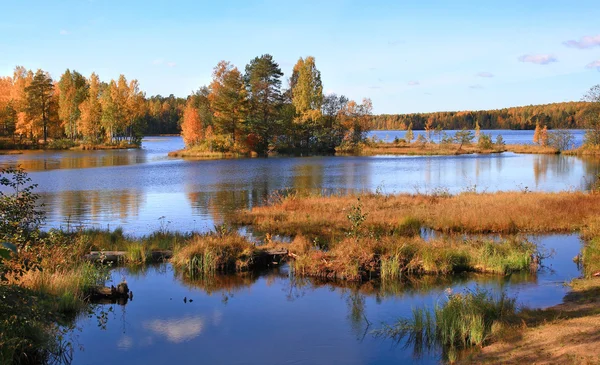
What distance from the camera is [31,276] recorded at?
11.1 metres

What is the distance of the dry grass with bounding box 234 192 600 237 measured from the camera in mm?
19969

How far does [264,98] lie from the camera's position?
7925cm

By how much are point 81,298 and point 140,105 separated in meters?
91.5

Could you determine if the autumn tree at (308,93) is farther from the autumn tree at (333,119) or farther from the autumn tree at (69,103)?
the autumn tree at (69,103)

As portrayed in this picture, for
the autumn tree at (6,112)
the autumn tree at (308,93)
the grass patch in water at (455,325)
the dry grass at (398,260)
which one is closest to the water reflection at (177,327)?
the grass patch in water at (455,325)

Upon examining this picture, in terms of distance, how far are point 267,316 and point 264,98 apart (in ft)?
228

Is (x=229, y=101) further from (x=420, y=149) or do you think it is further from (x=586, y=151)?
(x=586, y=151)

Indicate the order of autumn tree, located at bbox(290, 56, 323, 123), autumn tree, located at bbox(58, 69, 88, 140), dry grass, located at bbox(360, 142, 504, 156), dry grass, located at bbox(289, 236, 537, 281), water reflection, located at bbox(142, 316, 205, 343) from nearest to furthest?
1. water reflection, located at bbox(142, 316, 205, 343)
2. dry grass, located at bbox(289, 236, 537, 281)
3. autumn tree, located at bbox(290, 56, 323, 123)
4. dry grass, located at bbox(360, 142, 504, 156)
5. autumn tree, located at bbox(58, 69, 88, 140)

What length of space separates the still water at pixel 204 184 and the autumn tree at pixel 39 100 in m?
39.1

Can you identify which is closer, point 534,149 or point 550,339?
point 550,339

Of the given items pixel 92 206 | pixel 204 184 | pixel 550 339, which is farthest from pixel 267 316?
pixel 204 184

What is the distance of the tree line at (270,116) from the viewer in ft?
246

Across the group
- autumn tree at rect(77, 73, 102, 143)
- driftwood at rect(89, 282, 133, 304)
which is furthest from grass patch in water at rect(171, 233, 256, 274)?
autumn tree at rect(77, 73, 102, 143)

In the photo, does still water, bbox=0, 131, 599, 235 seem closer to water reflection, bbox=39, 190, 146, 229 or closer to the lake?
water reflection, bbox=39, 190, 146, 229
